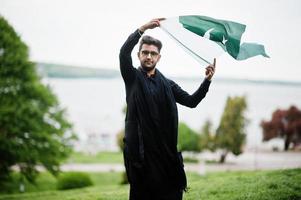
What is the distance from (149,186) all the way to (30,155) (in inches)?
538

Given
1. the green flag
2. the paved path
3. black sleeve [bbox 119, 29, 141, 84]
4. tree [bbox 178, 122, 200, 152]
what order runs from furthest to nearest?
tree [bbox 178, 122, 200, 152]
the paved path
the green flag
black sleeve [bbox 119, 29, 141, 84]

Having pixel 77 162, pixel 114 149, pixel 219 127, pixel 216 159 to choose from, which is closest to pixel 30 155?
pixel 219 127

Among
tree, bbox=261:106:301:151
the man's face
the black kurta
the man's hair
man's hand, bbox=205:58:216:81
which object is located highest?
the man's hair

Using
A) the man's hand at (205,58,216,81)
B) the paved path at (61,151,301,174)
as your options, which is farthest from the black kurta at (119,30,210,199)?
the paved path at (61,151,301,174)

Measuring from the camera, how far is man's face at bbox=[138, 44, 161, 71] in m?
3.69

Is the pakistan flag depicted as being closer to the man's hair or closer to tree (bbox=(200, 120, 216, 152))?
the man's hair

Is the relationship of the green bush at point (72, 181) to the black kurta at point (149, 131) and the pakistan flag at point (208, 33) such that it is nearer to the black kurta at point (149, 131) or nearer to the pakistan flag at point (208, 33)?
the pakistan flag at point (208, 33)

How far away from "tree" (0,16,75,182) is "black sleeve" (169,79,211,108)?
13.1 meters

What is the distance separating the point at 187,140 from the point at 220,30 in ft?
81.7

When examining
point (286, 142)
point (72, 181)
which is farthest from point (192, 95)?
point (286, 142)

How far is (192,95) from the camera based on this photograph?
3.96 meters

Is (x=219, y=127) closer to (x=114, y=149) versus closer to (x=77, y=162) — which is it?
(x=77, y=162)

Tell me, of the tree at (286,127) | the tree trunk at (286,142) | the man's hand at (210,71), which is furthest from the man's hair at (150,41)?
the tree trunk at (286,142)

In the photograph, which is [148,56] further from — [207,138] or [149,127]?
[207,138]
